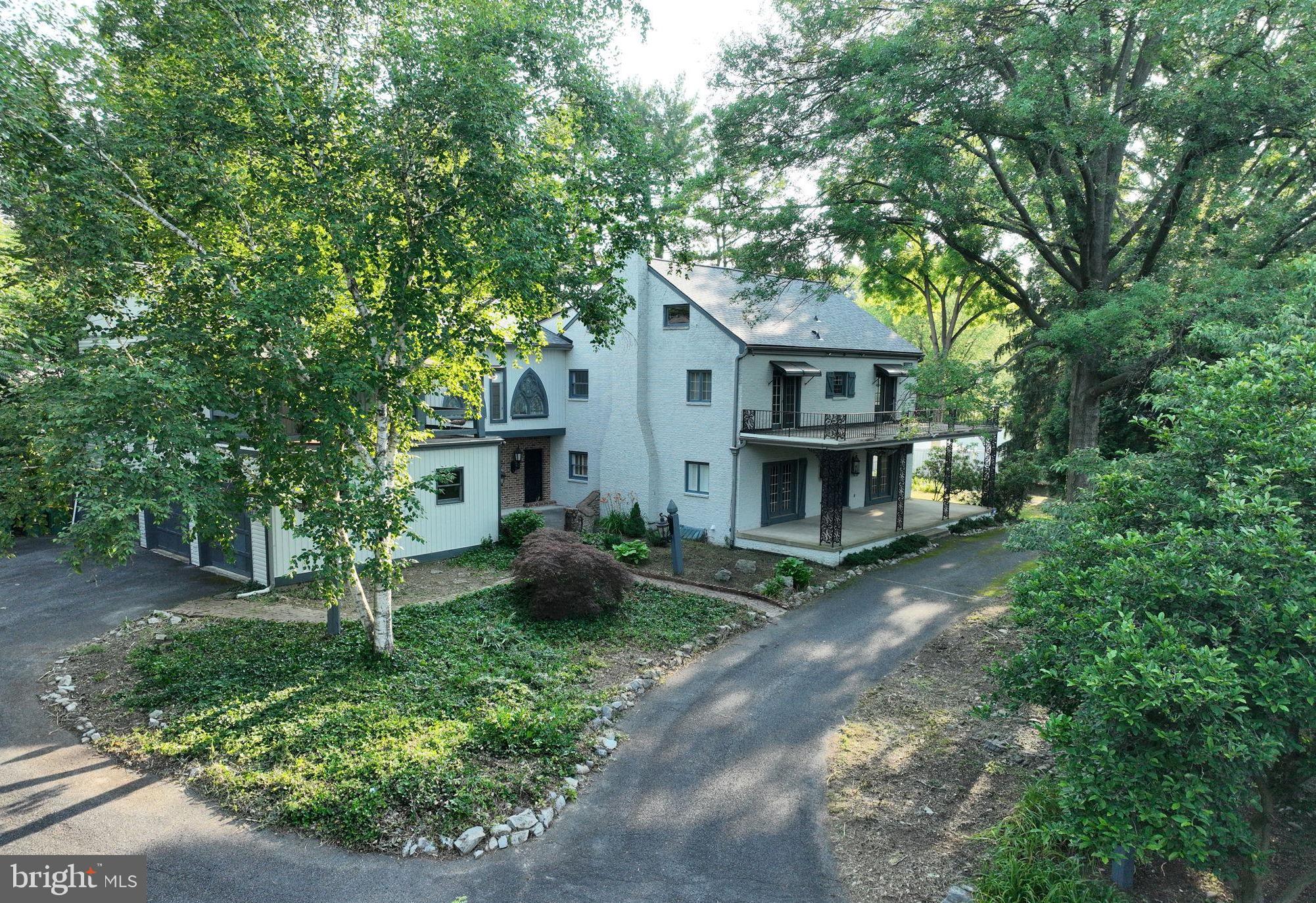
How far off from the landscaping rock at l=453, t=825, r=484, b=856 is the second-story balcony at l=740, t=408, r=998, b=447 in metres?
13.5

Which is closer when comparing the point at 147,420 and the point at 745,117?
the point at 147,420

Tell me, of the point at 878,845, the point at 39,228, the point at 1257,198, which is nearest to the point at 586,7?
the point at 39,228

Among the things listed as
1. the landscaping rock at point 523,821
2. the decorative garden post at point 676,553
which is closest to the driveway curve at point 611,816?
the landscaping rock at point 523,821

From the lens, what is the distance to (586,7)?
1161cm

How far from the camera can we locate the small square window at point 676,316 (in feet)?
70.3

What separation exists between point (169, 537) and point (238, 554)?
4.60 metres

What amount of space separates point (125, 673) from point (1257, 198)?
24352 mm

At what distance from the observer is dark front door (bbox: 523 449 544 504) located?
25.1m

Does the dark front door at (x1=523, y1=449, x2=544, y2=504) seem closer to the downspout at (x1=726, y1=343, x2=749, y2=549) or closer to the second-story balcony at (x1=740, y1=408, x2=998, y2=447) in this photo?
the downspout at (x1=726, y1=343, x2=749, y2=549)

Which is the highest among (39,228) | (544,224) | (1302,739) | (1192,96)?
(1192,96)

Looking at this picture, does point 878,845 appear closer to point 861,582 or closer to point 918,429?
point 861,582

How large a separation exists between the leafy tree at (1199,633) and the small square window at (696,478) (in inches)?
588

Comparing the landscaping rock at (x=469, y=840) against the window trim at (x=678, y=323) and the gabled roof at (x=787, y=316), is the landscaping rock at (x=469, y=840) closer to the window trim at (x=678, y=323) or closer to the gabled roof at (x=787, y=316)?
the gabled roof at (x=787, y=316)

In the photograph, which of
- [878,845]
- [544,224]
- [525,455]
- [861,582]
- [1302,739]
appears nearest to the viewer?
[1302,739]
